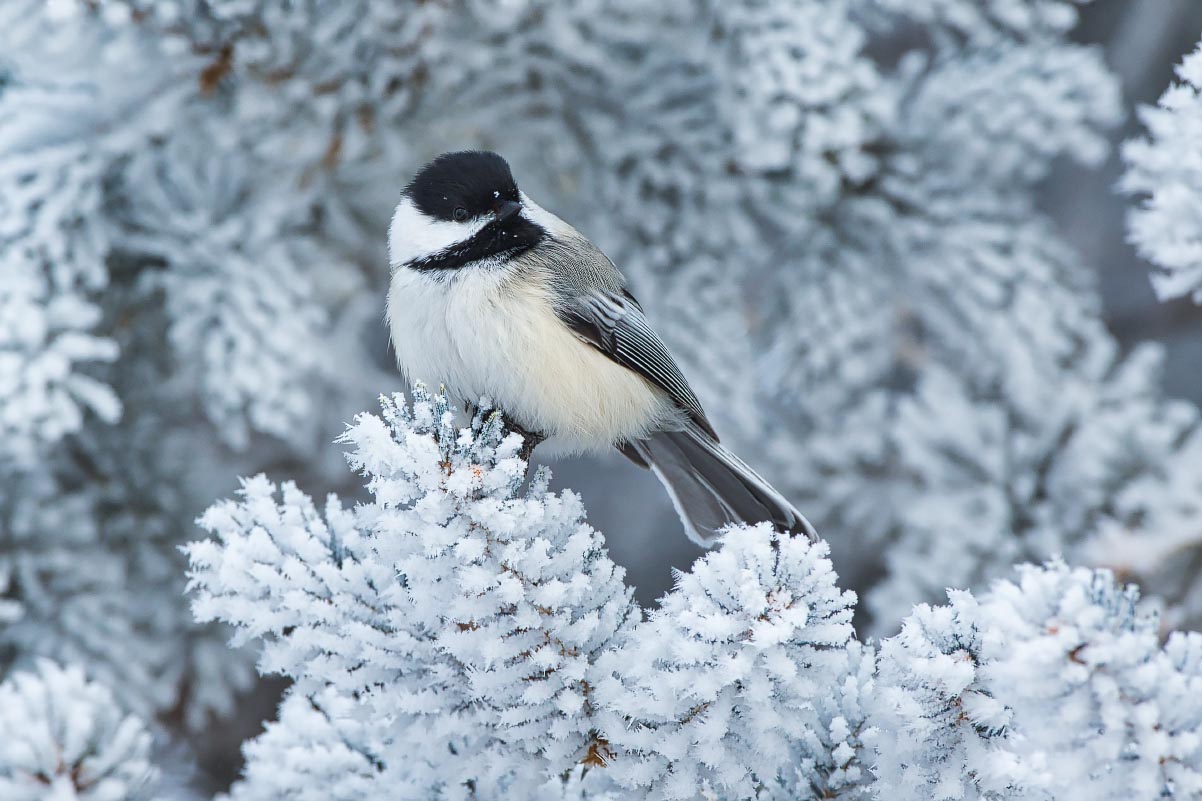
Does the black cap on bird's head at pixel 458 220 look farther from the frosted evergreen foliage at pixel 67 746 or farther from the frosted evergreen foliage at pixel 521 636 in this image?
the frosted evergreen foliage at pixel 67 746

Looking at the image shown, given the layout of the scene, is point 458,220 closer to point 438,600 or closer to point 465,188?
point 465,188

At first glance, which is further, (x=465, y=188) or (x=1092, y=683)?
(x=465, y=188)

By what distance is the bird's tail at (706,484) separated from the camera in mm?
1050

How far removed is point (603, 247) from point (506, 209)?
0.13 meters

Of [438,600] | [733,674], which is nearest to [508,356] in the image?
[438,600]

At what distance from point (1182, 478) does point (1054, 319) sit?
0.21 m

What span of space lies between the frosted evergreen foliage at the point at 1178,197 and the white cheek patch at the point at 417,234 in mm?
706

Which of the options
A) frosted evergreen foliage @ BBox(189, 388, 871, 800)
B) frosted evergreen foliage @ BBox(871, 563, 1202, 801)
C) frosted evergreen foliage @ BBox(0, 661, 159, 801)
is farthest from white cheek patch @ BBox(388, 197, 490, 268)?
frosted evergreen foliage @ BBox(871, 563, 1202, 801)

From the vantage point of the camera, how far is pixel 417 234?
1123mm

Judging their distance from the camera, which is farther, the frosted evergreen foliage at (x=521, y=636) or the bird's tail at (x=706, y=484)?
the bird's tail at (x=706, y=484)

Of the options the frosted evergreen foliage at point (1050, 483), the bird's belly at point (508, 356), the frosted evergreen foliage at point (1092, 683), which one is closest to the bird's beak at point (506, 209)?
the bird's belly at point (508, 356)

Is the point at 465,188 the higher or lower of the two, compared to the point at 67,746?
higher

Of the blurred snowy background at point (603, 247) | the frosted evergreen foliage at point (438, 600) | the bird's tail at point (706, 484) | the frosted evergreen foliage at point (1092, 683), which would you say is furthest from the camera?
the bird's tail at point (706, 484)

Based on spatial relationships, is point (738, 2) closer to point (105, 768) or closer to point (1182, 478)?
point (1182, 478)
